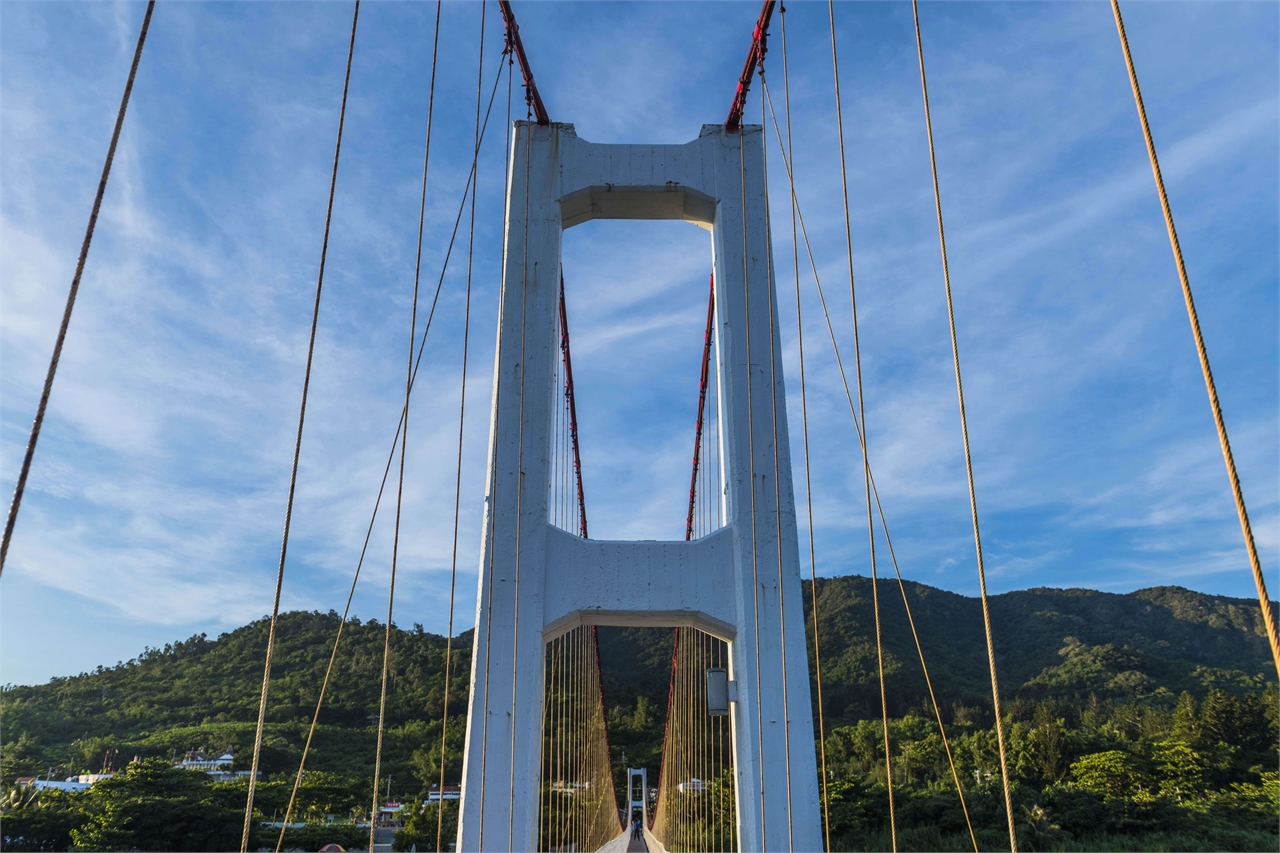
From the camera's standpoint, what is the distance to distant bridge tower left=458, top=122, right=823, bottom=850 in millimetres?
6340

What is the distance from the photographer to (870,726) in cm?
3350

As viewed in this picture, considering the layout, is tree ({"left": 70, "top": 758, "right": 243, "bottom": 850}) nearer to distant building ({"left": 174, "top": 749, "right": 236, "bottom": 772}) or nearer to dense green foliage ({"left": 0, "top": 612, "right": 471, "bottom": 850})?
dense green foliage ({"left": 0, "top": 612, "right": 471, "bottom": 850})

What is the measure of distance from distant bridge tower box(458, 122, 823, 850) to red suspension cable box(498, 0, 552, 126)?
208 millimetres

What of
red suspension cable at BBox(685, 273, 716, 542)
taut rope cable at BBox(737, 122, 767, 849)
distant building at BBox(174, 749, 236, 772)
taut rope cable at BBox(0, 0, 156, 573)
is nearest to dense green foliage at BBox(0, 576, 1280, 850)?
distant building at BBox(174, 749, 236, 772)

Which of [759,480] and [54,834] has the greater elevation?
[759,480]

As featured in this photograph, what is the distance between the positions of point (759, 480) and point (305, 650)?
35.4 meters

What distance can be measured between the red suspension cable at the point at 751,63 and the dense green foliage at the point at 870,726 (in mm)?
20579

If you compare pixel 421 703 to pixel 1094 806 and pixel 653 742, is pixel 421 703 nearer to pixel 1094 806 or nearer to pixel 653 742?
pixel 653 742

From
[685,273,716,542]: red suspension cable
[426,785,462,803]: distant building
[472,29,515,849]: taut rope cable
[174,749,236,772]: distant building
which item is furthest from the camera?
[174,749,236,772]: distant building

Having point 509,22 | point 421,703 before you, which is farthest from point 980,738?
point 509,22

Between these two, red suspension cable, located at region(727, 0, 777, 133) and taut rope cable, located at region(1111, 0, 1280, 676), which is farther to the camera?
red suspension cable, located at region(727, 0, 777, 133)

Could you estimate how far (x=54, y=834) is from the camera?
891 inches

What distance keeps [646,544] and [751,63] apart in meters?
4.26

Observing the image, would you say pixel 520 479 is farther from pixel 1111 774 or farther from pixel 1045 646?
pixel 1045 646
